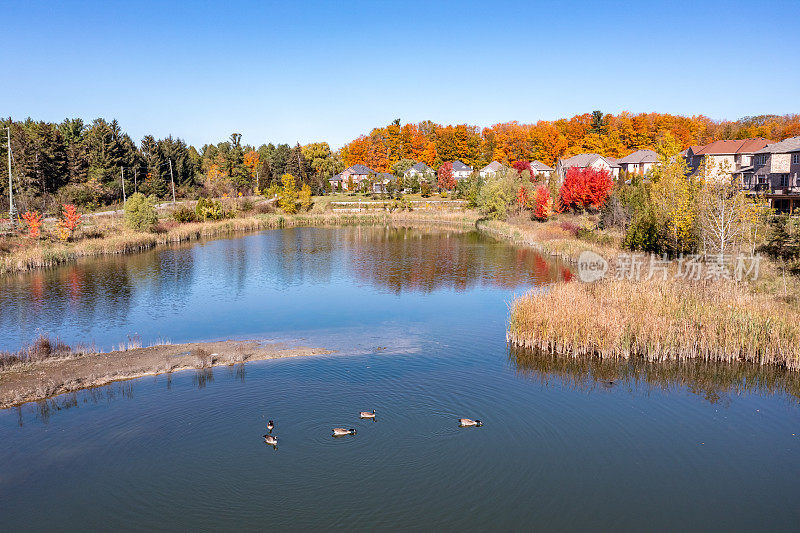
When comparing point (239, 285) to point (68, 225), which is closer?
point (239, 285)

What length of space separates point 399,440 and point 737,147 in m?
82.8

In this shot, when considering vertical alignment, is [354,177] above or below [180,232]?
above

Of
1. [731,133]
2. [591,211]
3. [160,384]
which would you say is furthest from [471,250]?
[731,133]

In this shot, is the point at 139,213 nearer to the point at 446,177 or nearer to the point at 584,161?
the point at 446,177

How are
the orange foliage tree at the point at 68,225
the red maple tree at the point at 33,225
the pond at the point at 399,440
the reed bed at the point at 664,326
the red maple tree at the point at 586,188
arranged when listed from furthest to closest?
the red maple tree at the point at 586,188 < the orange foliage tree at the point at 68,225 < the red maple tree at the point at 33,225 < the reed bed at the point at 664,326 < the pond at the point at 399,440

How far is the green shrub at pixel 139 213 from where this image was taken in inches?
2121

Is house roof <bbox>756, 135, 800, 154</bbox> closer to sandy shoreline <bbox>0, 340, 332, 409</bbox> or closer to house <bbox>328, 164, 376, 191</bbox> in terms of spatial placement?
sandy shoreline <bbox>0, 340, 332, 409</bbox>

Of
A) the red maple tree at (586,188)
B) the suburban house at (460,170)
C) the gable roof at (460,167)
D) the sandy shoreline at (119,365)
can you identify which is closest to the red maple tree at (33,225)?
the sandy shoreline at (119,365)

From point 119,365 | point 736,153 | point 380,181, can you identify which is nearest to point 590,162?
point 736,153

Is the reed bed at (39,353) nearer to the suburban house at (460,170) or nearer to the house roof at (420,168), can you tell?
the house roof at (420,168)

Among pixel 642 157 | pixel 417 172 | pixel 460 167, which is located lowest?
pixel 417 172

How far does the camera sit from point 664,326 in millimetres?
20281

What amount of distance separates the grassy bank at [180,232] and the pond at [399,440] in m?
16.5

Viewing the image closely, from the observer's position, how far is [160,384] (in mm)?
18438
